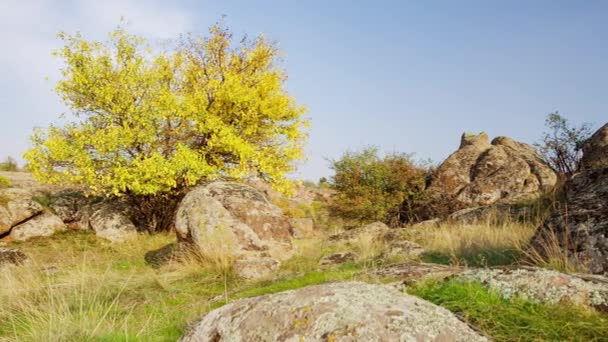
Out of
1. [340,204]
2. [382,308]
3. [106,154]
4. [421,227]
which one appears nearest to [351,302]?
[382,308]

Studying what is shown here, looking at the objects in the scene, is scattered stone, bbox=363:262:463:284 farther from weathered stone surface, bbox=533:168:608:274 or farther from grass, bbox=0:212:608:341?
weathered stone surface, bbox=533:168:608:274

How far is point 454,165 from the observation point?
24578 mm

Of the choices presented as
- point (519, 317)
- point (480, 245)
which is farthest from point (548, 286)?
point (480, 245)

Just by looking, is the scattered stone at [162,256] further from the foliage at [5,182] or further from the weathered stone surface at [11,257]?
the foliage at [5,182]

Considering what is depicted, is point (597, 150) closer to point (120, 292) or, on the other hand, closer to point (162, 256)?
Answer: point (162, 256)

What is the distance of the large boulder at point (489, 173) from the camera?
21938mm

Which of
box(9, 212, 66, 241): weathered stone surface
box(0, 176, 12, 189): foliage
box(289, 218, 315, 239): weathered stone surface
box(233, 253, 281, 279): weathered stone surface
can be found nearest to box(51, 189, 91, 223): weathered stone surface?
box(9, 212, 66, 241): weathered stone surface

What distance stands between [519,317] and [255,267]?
7994 millimetres

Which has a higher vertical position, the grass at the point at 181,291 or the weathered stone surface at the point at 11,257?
the weathered stone surface at the point at 11,257

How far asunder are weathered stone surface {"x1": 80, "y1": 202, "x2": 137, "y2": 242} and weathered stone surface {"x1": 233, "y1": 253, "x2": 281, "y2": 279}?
935cm

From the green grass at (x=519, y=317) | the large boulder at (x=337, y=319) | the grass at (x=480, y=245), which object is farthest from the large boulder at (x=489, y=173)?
the large boulder at (x=337, y=319)

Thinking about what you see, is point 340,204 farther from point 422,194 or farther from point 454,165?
point 454,165

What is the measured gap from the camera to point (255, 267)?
10.8 metres

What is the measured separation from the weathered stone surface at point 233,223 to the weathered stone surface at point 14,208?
9426mm
